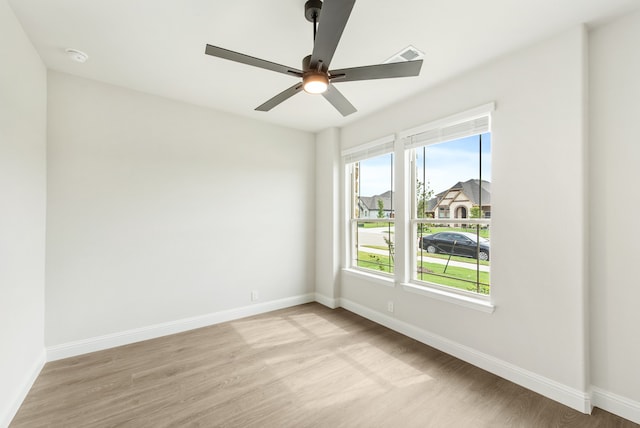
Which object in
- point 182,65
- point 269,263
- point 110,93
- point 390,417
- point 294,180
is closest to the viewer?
point 390,417


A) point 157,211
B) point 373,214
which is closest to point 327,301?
point 373,214

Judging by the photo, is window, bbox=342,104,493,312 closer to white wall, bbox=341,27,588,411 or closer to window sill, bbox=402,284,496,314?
window sill, bbox=402,284,496,314

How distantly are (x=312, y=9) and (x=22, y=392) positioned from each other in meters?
3.39

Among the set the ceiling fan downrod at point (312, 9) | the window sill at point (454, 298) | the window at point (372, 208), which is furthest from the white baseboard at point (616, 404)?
the ceiling fan downrod at point (312, 9)

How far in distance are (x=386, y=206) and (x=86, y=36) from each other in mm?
3360

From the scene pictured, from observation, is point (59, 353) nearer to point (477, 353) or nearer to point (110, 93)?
point (110, 93)

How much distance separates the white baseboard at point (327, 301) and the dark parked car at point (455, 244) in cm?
159

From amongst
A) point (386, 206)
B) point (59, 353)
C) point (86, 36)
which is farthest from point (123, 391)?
point (386, 206)

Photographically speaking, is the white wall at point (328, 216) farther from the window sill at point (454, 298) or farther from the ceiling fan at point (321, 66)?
the ceiling fan at point (321, 66)

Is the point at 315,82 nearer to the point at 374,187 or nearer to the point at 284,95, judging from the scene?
the point at 284,95

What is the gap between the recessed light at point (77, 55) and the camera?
235 cm

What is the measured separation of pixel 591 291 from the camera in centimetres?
206

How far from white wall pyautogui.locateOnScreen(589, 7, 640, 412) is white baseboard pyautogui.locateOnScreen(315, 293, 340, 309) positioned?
2777 millimetres

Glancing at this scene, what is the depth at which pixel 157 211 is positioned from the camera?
3229mm
